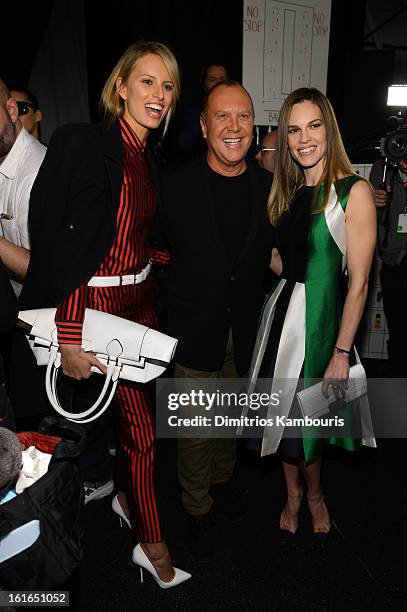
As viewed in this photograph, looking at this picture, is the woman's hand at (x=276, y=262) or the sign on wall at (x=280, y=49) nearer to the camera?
the woman's hand at (x=276, y=262)

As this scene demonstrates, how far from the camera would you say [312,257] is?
6.16 ft

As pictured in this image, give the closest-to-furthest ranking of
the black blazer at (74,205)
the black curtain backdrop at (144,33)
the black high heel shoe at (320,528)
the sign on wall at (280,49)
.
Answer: the black blazer at (74,205)
the black high heel shoe at (320,528)
the black curtain backdrop at (144,33)
the sign on wall at (280,49)

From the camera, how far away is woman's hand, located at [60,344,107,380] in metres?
1.59

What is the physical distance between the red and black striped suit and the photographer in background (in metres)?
2.06

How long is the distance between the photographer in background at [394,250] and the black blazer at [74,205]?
2334mm

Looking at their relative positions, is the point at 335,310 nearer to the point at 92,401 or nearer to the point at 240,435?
the point at 240,435

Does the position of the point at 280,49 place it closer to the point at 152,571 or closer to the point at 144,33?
the point at 144,33

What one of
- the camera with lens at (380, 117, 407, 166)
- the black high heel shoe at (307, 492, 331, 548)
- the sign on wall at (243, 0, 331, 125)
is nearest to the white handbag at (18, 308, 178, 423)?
the black high heel shoe at (307, 492, 331, 548)

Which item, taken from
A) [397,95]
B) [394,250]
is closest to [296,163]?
[394,250]

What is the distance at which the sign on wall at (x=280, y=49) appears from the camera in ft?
12.3

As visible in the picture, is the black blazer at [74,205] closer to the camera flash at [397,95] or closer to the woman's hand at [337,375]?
the woman's hand at [337,375]

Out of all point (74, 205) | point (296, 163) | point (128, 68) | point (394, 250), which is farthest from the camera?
point (394, 250)

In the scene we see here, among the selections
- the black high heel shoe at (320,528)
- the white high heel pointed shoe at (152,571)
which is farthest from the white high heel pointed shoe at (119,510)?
the black high heel shoe at (320,528)

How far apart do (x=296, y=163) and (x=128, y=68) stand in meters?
0.74
